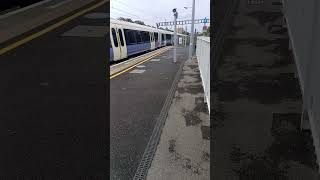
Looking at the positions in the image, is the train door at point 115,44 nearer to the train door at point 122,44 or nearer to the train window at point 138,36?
the train door at point 122,44

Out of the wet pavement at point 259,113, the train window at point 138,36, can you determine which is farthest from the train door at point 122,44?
the wet pavement at point 259,113

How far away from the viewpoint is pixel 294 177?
402 centimetres

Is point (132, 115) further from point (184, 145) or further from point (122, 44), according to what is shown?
point (122, 44)

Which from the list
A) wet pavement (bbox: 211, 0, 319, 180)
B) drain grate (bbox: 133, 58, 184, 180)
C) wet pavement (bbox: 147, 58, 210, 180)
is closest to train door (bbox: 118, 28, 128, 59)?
wet pavement (bbox: 211, 0, 319, 180)

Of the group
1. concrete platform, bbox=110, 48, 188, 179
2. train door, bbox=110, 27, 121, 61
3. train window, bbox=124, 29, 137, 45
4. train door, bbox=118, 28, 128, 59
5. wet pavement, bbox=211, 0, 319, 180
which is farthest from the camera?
train window, bbox=124, 29, 137, 45

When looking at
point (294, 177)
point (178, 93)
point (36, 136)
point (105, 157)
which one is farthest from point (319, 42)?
point (178, 93)

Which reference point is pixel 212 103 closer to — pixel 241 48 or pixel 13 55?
pixel 241 48

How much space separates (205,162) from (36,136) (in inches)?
98.4

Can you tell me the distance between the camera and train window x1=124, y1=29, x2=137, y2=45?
75.6 ft

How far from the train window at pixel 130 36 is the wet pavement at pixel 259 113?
14.4 m

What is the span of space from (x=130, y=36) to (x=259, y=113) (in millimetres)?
19216

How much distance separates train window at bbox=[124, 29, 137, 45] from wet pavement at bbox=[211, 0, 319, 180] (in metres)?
14.4

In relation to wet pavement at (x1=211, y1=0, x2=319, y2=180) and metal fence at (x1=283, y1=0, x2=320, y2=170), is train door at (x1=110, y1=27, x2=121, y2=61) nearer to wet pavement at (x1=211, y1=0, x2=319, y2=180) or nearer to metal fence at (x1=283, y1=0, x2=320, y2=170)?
wet pavement at (x1=211, y1=0, x2=319, y2=180)

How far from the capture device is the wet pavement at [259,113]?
4.30 metres
